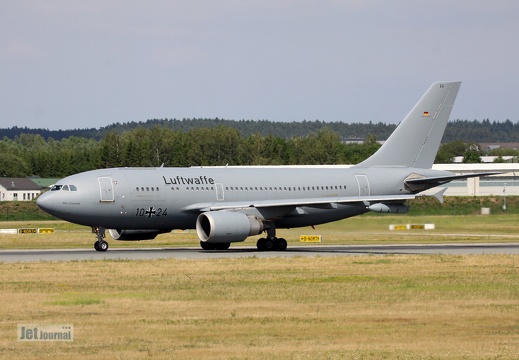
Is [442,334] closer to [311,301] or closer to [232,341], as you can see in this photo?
[232,341]

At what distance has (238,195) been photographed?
165 feet

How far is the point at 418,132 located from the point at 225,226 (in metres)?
15.8

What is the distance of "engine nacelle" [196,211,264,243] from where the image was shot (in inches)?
1790

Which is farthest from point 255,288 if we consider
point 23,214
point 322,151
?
point 322,151

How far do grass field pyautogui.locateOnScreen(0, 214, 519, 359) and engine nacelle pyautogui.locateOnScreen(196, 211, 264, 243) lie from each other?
528cm

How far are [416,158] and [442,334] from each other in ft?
119

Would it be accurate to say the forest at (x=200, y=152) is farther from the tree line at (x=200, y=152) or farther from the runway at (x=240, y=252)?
the runway at (x=240, y=252)

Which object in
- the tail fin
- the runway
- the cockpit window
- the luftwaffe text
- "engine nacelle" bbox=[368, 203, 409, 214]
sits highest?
the tail fin

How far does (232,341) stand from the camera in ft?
65.6

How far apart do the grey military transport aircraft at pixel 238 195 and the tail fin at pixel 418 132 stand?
0.06m

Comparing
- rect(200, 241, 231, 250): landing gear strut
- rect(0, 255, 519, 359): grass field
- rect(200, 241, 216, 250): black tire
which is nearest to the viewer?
rect(0, 255, 519, 359): grass field

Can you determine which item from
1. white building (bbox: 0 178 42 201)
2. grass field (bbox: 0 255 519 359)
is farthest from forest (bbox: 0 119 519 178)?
grass field (bbox: 0 255 519 359)

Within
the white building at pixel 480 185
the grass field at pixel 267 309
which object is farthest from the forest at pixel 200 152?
the grass field at pixel 267 309

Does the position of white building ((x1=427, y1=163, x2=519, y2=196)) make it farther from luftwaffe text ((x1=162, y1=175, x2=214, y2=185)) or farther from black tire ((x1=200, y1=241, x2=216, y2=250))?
black tire ((x1=200, y1=241, x2=216, y2=250))
